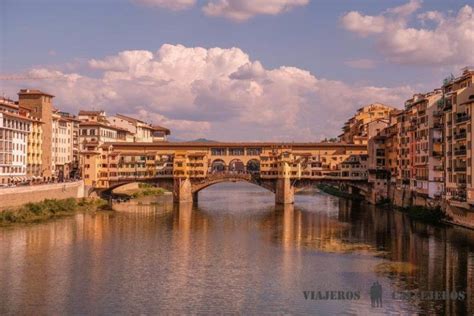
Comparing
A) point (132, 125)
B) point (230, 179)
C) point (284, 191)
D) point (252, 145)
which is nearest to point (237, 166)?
point (132, 125)

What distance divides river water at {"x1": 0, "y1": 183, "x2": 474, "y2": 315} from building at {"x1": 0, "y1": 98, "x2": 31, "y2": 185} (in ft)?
45.1

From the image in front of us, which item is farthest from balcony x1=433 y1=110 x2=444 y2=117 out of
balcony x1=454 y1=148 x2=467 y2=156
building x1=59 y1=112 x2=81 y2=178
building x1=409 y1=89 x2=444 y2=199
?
building x1=59 y1=112 x2=81 y2=178

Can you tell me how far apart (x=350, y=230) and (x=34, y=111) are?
43326mm

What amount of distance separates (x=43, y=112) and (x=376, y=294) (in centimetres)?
5805

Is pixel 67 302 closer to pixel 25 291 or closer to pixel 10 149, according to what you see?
pixel 25 291

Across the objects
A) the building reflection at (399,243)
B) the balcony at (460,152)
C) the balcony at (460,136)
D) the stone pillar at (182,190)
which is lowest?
the building reflection at (399,243)

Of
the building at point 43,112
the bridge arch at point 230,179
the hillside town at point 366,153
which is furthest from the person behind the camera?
the building at point 43,112

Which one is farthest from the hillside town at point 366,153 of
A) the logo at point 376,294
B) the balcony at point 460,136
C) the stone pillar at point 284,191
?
the logo at point 376,294

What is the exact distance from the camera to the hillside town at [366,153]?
4894cm

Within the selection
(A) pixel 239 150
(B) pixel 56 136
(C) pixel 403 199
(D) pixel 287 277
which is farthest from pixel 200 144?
(D) pixel 287 277

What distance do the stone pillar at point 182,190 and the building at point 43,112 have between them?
15.3 metres

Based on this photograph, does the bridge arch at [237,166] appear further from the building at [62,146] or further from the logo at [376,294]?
the logo at [376,294]

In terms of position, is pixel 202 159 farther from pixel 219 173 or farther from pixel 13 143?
pixel 13 143

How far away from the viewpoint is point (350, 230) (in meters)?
51.0
